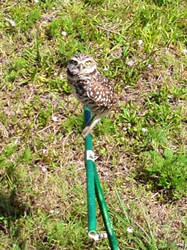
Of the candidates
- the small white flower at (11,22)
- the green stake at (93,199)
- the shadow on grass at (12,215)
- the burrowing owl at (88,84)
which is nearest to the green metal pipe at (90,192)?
the green stake at (93,199)

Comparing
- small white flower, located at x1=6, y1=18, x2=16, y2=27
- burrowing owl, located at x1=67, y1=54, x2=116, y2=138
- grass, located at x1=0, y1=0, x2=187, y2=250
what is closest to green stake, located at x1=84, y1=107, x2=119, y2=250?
burrowing owl, located at x1=67, y1=54, x2=116, y2=138

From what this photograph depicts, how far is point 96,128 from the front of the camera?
448 cm

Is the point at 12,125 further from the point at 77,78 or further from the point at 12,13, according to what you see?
the point at 77,78

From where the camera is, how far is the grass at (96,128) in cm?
407

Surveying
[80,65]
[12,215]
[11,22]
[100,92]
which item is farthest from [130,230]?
[11,22]

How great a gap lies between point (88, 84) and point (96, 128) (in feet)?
4.53

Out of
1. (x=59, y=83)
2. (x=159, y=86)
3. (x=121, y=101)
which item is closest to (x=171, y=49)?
(x=159, y=86)

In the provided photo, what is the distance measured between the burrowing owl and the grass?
813mm

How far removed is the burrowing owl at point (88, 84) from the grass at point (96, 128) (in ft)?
2.67

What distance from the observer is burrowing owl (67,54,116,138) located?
3047 mm

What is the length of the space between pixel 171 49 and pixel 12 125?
61.0 inches

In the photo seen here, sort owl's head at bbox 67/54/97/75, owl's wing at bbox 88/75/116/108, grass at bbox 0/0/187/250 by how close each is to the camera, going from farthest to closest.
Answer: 1. grass at bbox 0/0/187/250
2. owl's wing at bbox 88/75/116/108
3. owl's head at bbox 67/54/97/75

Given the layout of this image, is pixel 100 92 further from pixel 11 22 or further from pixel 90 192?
pixel 11 22

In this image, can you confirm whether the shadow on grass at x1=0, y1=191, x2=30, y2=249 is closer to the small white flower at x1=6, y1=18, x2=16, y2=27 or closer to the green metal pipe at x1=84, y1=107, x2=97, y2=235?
the green metal pipe at x1=84, y1=107, x2=97, y2=235
